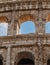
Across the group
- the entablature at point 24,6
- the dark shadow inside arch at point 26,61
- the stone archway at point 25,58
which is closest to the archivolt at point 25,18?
the entablature at point 24,6

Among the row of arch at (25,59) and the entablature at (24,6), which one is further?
the entablature at (24,6)

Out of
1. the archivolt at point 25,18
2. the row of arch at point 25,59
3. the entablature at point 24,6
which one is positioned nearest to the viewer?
the row of arch at point 25,59

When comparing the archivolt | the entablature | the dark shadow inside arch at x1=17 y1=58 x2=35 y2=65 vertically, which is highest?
the entablature

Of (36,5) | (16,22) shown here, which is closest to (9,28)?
(16,22)

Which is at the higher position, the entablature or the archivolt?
the entablature

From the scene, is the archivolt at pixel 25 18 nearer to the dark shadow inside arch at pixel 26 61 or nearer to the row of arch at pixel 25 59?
the row of arch at pixel 25 59

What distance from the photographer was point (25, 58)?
23.2 meters

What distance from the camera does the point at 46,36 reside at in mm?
22891

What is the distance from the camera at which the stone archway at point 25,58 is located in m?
22.9

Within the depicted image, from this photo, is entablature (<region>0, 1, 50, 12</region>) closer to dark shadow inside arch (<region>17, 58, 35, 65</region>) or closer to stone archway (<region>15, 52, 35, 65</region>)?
stone archway (<region>15, 52, 35, 65</region>)

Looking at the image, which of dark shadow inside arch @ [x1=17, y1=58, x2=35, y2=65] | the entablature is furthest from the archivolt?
dark shadow inside arch @ [x1=17, y1=58, x2=35, y2=65]

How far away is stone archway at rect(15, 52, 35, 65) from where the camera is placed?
22.9m

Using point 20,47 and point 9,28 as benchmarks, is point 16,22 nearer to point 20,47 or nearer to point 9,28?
point 9,28

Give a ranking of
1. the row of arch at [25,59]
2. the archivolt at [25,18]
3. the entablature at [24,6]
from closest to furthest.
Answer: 1. the row of arch at [25,59]
2. the archivolt at [25,18]
3. the entablature at [24,6]
